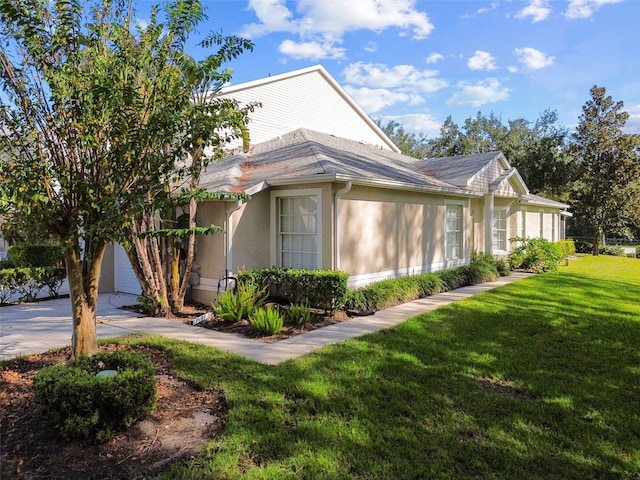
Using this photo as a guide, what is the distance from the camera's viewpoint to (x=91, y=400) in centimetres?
360

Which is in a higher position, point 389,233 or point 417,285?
point 389,233

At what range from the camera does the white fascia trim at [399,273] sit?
33.9 ft

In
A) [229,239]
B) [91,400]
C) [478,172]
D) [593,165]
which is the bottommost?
[91,400]

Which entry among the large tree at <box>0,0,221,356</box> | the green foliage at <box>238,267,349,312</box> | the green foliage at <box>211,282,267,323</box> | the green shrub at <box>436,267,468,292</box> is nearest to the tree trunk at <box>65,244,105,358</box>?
the large tree at <box>0,0,221,356</box>

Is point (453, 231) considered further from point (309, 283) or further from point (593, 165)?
point (593, 165)

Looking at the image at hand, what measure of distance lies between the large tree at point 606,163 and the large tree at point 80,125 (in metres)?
27.8

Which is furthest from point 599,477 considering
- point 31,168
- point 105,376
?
point 31,168

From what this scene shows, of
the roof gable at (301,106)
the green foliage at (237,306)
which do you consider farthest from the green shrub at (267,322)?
the roof gable at (301,106)

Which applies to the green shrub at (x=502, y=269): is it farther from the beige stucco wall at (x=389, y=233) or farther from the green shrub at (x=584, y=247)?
the green shrub at (x=584, y=247)

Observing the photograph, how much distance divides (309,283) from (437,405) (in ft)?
15.7

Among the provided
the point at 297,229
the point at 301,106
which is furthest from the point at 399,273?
the point at 301,106

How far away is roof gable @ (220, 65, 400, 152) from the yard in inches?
435

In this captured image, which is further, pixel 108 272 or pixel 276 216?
pixel 108 272

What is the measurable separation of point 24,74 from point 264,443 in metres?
4.24
